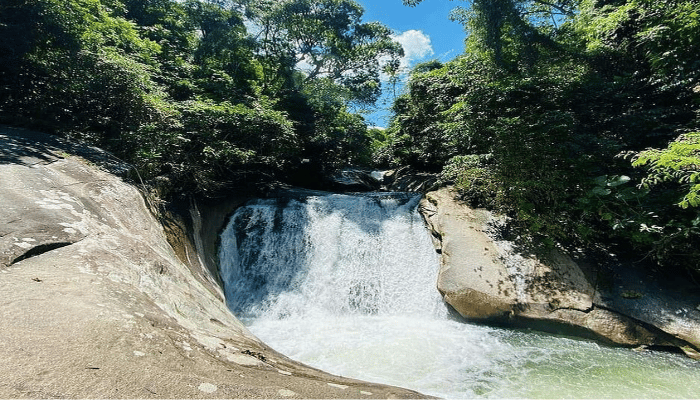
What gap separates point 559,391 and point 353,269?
205 inches

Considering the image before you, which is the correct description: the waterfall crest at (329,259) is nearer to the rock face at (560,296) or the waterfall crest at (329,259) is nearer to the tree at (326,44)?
the rock face at (560,296)

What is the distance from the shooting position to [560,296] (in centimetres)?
702

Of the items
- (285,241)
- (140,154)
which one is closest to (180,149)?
(140,154)

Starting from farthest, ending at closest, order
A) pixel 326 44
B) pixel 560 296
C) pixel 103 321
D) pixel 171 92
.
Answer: pixel 326 44
pixel 171 92
pixel 560 296
pixel 103 321

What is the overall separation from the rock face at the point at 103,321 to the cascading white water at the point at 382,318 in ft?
9.59

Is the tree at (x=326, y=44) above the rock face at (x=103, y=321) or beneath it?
above

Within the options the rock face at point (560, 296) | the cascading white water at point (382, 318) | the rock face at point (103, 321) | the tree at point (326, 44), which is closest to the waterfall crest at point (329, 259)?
the cascading white water at point (382, 318)

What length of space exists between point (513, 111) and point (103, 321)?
409 inches

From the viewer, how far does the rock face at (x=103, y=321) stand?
1.64 m

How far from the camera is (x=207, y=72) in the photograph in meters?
13.7

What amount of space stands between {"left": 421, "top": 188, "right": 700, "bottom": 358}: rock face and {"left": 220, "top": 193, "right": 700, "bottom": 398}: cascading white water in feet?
1.21

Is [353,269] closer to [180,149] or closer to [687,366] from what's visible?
[180,149]

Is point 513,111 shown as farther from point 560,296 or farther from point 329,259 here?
point 329,259

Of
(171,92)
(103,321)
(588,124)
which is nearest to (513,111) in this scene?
(588,124)
